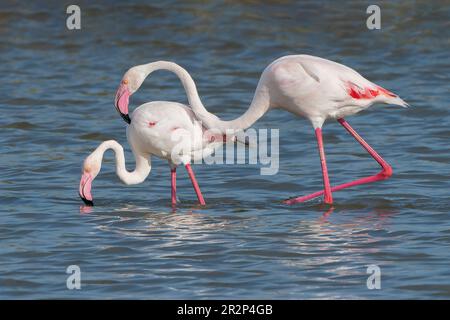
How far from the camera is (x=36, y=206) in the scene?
9.21 meters

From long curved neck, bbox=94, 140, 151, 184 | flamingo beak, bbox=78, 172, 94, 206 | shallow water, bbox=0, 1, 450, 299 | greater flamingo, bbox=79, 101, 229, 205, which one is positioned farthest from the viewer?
long curved neck, bbox=94, 140, 151, 184

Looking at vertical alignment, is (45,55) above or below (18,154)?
above

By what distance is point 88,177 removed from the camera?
29.9 ft

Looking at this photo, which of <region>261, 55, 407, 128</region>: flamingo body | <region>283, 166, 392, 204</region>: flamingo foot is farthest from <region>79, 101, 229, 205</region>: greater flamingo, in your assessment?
<region>283, 166, 392, 204</region>: flamingo foot

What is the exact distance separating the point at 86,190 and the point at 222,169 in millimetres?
2062

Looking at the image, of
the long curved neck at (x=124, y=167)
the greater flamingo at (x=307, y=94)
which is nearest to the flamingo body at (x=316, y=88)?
the greater flamingo at (x=307, y=94)

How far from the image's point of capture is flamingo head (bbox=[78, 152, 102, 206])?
900cm

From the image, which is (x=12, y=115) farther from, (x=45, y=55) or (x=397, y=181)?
(x=397, y=181)

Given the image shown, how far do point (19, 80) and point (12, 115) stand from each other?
1.66 meters

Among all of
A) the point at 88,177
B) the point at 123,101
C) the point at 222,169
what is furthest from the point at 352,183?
the point at 88,177

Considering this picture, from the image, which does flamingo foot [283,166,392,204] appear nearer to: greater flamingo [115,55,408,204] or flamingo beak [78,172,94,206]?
greater flamingo [115,55,408,204]

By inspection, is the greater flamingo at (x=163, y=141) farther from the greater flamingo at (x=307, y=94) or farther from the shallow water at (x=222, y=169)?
the shallow water at (x=222, y=169)

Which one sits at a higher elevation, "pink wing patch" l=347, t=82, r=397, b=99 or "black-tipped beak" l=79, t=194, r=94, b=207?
"pink wing patch" l=347, t=82, r=397, b=99
